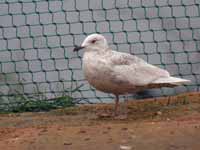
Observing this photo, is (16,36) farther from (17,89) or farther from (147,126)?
(147,126)

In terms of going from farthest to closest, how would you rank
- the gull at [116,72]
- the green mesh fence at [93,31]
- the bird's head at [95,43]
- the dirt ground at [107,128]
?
the green mesh fence at [93,31], the bird's head at [95,43], the gull at [116,72], the dirt ground at [107,128]

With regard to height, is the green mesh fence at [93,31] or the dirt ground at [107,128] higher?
the green mesh fence at [93,31]

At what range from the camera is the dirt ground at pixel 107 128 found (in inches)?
190

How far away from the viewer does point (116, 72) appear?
5.41 meters

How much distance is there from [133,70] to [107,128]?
49 centimetres

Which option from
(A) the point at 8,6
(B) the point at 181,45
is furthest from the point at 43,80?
(B) the point at 181,45

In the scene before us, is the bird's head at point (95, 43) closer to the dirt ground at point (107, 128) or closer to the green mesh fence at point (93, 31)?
the dirt ground at point (107, 128)

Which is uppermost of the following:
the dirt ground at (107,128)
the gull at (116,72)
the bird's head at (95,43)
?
the bird's head at (95,43)

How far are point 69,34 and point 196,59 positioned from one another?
100 centimetres

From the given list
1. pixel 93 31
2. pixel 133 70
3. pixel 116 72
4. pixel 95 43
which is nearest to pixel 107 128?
pixel 116 72

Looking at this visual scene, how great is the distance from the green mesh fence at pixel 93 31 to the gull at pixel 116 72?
134cm

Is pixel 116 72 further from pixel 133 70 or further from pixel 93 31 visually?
pixel 93 31

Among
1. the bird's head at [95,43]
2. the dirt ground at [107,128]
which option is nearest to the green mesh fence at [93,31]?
the dirt ground at [107,128]

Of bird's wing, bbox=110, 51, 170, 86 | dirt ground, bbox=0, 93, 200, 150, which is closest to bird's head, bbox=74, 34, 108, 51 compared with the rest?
bird's wing, bbox=110, 51, 170, 86
